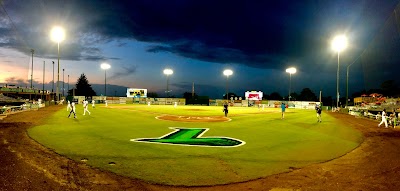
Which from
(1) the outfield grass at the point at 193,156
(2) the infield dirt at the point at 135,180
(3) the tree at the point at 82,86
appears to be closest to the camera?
(2) the infield dirt at the point at 135,180

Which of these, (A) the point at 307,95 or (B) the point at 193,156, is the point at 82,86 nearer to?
(A) the point at 307,95

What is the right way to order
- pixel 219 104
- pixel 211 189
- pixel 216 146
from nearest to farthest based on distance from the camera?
pixel 211 189 < pixel 216 146 < pixel 219 104

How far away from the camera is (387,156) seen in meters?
13.0

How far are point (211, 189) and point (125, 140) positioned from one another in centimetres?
874

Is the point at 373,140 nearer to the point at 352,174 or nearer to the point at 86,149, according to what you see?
the point at 352,174

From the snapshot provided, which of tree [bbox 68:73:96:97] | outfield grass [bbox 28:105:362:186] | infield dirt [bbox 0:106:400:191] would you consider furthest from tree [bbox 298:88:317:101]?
infield dirt [bbox 0:106:400:191]

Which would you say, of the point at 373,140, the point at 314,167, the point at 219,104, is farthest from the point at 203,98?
the point at 314,167

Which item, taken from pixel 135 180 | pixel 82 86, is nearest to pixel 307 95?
pixel 82 86

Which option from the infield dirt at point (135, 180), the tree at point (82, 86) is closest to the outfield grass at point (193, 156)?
the infield dirt at point (135, 180)

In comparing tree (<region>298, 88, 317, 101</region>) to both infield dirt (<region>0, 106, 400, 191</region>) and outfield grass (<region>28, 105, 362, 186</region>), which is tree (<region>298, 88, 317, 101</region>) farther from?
infield dirt (<region>0, 106, 400, 191</region>)

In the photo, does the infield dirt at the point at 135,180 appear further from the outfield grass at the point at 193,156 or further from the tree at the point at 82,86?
the tree at the point at 82,86

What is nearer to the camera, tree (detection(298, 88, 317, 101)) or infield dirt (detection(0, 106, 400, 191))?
infield dirt (detection(0, 106, 400, 191))

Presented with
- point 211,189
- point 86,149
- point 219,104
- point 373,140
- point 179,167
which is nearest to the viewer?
point 211,189

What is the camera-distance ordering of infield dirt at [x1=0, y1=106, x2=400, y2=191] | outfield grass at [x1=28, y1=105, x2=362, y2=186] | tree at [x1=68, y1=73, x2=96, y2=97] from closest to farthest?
infield dirt at [x1=0, y1=106, x2=400, y2=191], outfield grass at [x1=28, y1=105, x2=362, y2=186], tree at [x1=68, y1=73, x2=96, y2=97]
